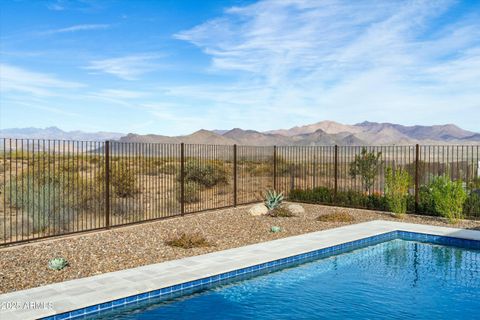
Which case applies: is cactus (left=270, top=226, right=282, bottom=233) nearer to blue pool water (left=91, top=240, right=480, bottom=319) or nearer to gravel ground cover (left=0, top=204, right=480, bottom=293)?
gravel ground cover (left=0, top=204, right=480, bottom=293)

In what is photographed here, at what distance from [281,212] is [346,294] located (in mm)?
6452

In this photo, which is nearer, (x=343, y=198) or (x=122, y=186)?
(x=343, y=198)

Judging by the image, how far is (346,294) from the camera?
6.32 m

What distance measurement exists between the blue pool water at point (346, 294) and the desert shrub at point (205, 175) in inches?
529

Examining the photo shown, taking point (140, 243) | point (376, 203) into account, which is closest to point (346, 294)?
point (140, 243)

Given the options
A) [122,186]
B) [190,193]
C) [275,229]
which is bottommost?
[275,229]

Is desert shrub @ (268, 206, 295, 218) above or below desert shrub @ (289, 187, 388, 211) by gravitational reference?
below

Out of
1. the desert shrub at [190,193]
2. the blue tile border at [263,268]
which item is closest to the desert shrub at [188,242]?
the blue tile border at [263,268]

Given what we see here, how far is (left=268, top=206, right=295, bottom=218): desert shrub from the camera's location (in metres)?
12.7

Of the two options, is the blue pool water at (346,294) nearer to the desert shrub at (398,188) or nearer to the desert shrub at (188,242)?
the desert shrub at (188,242)

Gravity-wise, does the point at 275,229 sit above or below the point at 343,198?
below

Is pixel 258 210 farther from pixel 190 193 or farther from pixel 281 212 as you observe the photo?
pixel 190 193

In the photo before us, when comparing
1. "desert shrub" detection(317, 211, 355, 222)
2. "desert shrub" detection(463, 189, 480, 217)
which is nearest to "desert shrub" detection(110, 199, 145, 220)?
"desert shrub" detection(317, 211, 355, 222)

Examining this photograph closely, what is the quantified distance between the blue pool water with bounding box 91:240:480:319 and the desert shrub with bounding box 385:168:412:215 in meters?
4.47
